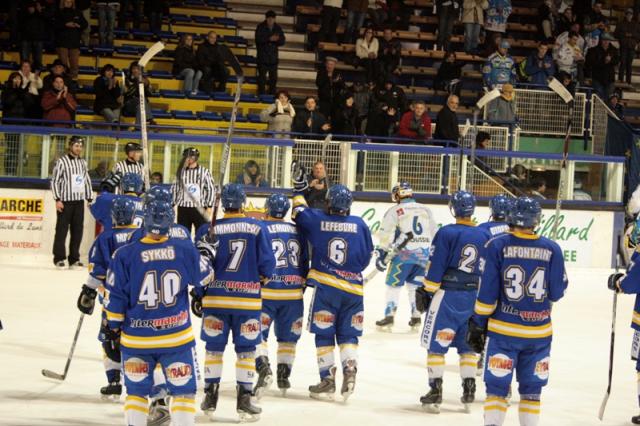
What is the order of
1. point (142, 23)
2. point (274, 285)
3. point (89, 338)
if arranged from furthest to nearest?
1. point (142, 23)
2. point (89, 338)
3. point (274, 285)

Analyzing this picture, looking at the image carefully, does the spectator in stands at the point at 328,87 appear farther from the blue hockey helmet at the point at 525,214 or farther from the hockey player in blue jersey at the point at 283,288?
the blue hockey helmet at the point at 525,214

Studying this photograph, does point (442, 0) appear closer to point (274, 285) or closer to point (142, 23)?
point (142, 23)

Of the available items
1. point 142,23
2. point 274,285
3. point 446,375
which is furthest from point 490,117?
point 274,285

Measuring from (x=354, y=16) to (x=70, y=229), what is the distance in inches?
332

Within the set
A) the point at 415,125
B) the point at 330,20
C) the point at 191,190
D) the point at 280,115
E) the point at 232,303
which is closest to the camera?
the point at 232,303

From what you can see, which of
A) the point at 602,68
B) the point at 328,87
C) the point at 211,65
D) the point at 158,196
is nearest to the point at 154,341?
the point at 158,196

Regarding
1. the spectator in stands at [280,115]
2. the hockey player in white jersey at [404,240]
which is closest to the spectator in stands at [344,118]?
the spectator in stands at [280,115]

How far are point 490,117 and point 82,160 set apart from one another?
7445 millimetres

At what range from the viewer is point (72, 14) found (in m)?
19.5

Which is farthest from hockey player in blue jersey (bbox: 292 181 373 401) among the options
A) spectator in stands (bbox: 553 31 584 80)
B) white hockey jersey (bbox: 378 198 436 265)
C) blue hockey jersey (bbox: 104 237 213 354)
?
spectator in stands (bbox: 553 31 584 80)

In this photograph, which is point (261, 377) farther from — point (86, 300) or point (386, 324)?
point (386, 324)

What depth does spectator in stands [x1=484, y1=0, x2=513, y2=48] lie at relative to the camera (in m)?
22.7

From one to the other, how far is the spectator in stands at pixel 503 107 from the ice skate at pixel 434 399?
11538 mm

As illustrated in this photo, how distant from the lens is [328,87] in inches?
766
